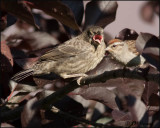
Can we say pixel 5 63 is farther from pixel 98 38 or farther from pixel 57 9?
pixel 98 38

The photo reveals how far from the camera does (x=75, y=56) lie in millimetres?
4027

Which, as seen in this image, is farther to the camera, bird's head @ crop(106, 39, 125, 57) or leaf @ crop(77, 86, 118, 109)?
bird's head @ crop(106, 39, 125, 57)

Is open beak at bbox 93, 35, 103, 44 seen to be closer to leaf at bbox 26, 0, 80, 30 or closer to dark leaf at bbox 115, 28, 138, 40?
dark leaf at bbox 115, 28, 138, 40

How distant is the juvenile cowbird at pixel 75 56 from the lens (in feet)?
12.2

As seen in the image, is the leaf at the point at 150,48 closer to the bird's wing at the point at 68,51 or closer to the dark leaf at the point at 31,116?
the dark leaf at the point at 31,116

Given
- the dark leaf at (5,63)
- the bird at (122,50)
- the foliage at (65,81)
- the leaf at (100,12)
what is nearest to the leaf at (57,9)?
the foliage at (65,81)

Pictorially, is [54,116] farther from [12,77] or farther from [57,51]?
[57,51]

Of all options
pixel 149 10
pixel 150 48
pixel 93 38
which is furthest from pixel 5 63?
pixel 93 38

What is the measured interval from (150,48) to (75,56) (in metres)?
2.29

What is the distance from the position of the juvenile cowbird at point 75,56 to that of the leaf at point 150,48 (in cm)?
171

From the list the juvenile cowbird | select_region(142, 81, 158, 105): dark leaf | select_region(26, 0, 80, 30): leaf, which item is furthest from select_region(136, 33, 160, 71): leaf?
the juvenile cowbird

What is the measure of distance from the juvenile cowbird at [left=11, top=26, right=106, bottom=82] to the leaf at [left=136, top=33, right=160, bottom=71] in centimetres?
171

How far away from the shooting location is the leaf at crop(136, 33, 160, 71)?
1741 mm

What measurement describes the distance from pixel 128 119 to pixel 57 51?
6.43 ft
